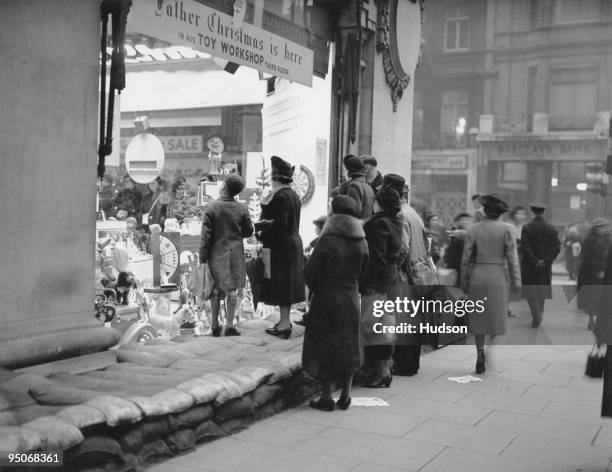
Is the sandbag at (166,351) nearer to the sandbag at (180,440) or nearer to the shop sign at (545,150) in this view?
the sandbag at (180,440)

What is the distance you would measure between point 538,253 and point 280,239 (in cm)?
662

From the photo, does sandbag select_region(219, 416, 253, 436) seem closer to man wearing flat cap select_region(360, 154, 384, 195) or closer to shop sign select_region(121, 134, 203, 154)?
man wearing flat cap select_region(360, 154, 384, 195)

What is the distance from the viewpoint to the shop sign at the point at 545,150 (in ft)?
78.5

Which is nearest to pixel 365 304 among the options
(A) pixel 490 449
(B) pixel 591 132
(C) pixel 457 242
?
(A) pixel 490 449

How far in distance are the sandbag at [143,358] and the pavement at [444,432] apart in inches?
31.8

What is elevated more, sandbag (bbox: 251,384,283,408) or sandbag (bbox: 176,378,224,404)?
sandbag (bbox: 176,378,224,404)

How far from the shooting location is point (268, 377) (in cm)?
573

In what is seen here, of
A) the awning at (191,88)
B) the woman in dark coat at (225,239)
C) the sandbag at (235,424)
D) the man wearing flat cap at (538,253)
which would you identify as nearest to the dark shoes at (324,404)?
the sandbag at (235,424)

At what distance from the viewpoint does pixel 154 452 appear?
14.8 ft

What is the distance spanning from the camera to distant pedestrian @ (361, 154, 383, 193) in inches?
314

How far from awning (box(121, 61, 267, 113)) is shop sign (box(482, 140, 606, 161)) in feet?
53.8

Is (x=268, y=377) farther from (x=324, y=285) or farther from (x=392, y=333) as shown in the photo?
(x=392, y=333)

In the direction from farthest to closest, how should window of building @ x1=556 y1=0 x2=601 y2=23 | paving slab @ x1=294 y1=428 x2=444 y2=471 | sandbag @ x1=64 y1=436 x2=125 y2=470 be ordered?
window of building @ x1=556 y1=0 x2=601 y2=23
paving slab @ x1=294 y1=428 x2=444 y2=471
sandbag @ x1=64 y1=436 x2=125 y2=470

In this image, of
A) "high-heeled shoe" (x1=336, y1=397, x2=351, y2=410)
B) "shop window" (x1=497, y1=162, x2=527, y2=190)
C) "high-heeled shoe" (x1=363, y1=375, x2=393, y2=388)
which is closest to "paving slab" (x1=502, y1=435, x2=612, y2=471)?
"high-heeled shoe" (x1=336, y1=397, x2=351, y2=410)
